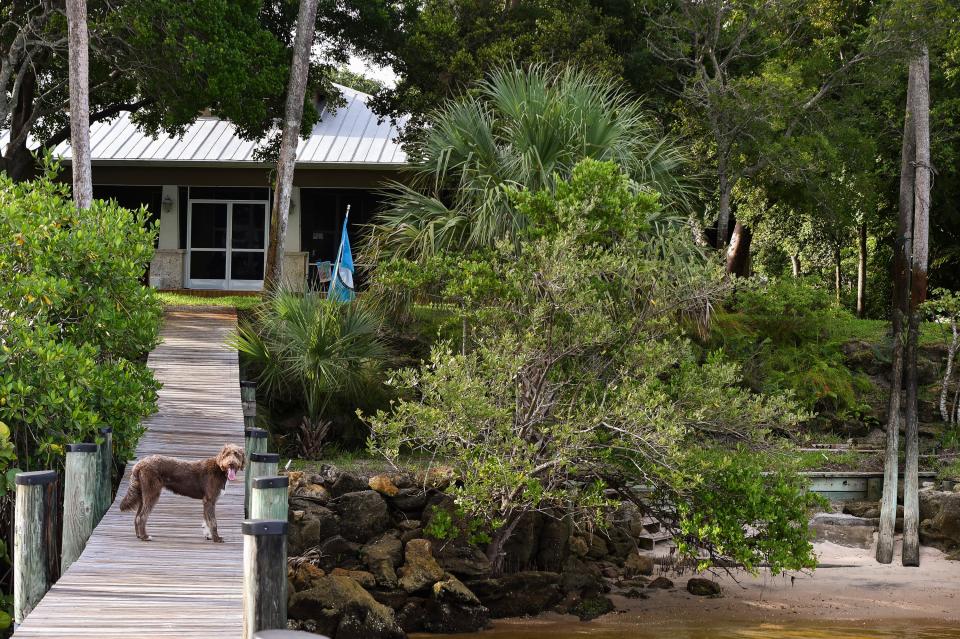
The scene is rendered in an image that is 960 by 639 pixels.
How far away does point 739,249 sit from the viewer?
24297 millimetres

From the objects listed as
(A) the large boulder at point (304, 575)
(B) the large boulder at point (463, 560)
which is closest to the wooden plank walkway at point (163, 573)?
(A) the large boulder at point (304, 575)

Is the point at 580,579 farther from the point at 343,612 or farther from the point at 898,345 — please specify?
the point at 898,345

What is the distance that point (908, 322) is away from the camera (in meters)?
14.0

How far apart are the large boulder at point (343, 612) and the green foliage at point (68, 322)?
8.54ft

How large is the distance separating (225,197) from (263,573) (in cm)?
2014

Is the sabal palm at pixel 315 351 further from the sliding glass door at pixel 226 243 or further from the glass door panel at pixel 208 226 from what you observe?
the glass door panel at pixel 208 226

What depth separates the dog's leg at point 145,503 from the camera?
21.2 feet

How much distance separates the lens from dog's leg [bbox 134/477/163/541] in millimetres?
6473

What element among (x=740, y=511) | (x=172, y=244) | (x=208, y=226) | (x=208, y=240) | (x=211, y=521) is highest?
(x=208, y=226)

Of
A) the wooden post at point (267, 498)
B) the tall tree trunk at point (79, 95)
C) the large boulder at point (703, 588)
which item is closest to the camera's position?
the wooden post at point (267, 498)

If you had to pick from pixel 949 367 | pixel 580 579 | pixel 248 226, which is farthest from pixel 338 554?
pixel 248 226

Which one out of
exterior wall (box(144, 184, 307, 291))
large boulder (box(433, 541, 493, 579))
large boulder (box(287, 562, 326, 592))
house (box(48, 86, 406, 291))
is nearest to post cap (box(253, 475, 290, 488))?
large boulder (box(287, 562, 326, 592))

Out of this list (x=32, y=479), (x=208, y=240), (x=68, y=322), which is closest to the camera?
(x=32, y=479)

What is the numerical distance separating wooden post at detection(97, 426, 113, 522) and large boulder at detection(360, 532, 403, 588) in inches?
148
